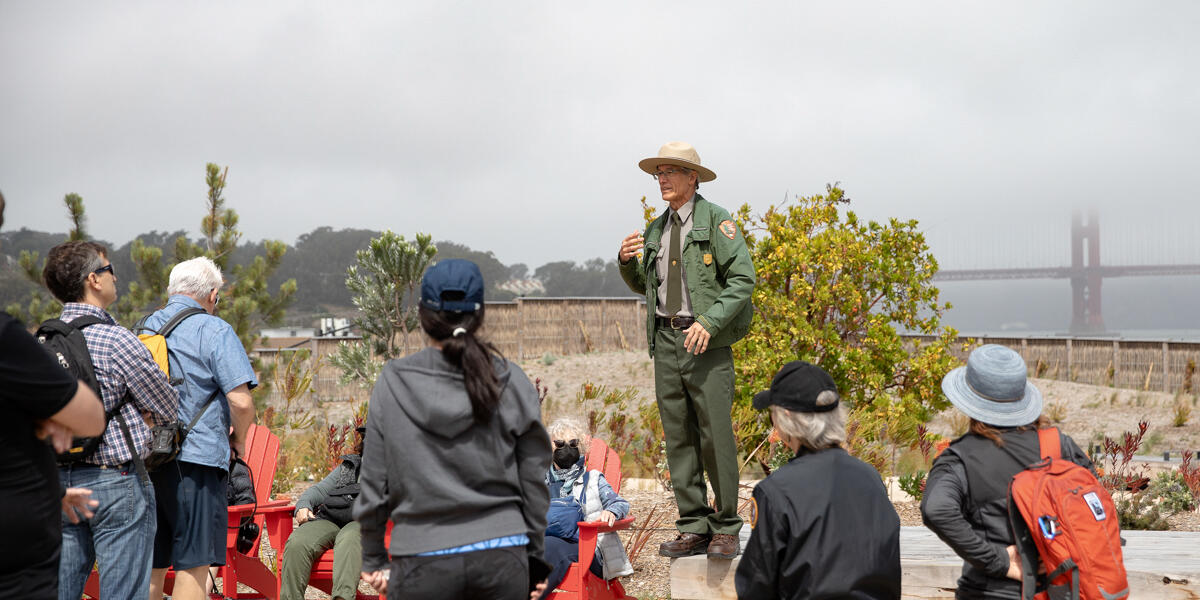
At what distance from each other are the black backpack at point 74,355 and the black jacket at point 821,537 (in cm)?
224

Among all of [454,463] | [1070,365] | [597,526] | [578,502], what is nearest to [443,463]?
[454,463]

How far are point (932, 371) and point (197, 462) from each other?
823cm

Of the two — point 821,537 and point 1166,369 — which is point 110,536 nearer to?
point 821,537

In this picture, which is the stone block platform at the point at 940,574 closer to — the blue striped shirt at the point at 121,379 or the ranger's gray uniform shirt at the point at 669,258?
the ranger's gray uniform shirt at the point at 669,258

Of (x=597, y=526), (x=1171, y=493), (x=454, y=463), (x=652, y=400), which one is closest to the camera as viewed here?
(x=454, y=463)

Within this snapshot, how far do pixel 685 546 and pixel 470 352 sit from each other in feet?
8.08

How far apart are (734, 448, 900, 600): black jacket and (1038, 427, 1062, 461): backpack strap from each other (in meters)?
0.61

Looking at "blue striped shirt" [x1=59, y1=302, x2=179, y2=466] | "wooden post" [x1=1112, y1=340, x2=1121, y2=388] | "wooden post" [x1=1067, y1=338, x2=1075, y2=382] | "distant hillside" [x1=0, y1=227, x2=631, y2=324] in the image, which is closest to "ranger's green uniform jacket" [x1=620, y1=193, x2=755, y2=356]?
"blue striped shirt" [x1=59, y1=302, x2=179, y2=466]

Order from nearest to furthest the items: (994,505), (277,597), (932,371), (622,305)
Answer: (994,505), (277,597), (932,371), (622,305)

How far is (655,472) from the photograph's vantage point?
28.6 feet

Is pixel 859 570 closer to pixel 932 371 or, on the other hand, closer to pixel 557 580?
pixel 557 580

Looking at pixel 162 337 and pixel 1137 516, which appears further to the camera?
pixel 1137 516

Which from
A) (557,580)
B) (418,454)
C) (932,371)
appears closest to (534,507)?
(418,454)

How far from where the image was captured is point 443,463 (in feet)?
7.81
